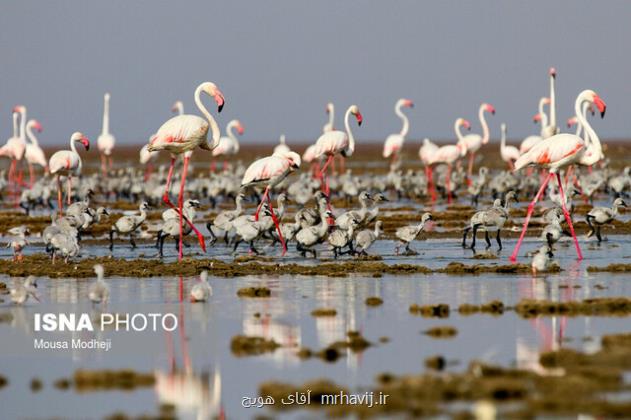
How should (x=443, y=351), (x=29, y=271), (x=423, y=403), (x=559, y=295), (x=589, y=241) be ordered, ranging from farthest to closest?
(x=589, y=241) < (x=29, y=271) < (x=559, y=295) < (x=443, y=351) < (x=423, y=403)

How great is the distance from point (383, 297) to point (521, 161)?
629cm

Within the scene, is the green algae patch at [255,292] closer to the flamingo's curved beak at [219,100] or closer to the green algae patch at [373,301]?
the green algae patch at [373,301]

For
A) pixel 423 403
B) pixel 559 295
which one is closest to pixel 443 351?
pixel 423 403

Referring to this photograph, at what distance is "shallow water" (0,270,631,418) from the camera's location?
33.1 ft

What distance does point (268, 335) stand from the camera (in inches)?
498

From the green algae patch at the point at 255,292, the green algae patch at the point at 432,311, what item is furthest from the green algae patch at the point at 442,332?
the green algae patch at the point at 255,292

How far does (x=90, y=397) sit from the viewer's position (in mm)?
9961

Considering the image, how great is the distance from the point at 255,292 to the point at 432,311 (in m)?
2.90

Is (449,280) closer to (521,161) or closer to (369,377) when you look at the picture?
(521,161)

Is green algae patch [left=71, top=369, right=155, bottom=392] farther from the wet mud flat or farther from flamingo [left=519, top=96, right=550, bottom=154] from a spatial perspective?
flamingo [left=519, top=96, right=550, bottom=154]

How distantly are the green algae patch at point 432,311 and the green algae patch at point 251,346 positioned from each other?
2.54 m

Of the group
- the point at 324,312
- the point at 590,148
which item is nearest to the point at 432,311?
the point at 324,312

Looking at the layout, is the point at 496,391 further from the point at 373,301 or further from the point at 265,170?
the point at 265,170

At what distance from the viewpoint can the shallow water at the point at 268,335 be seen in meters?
10.1
